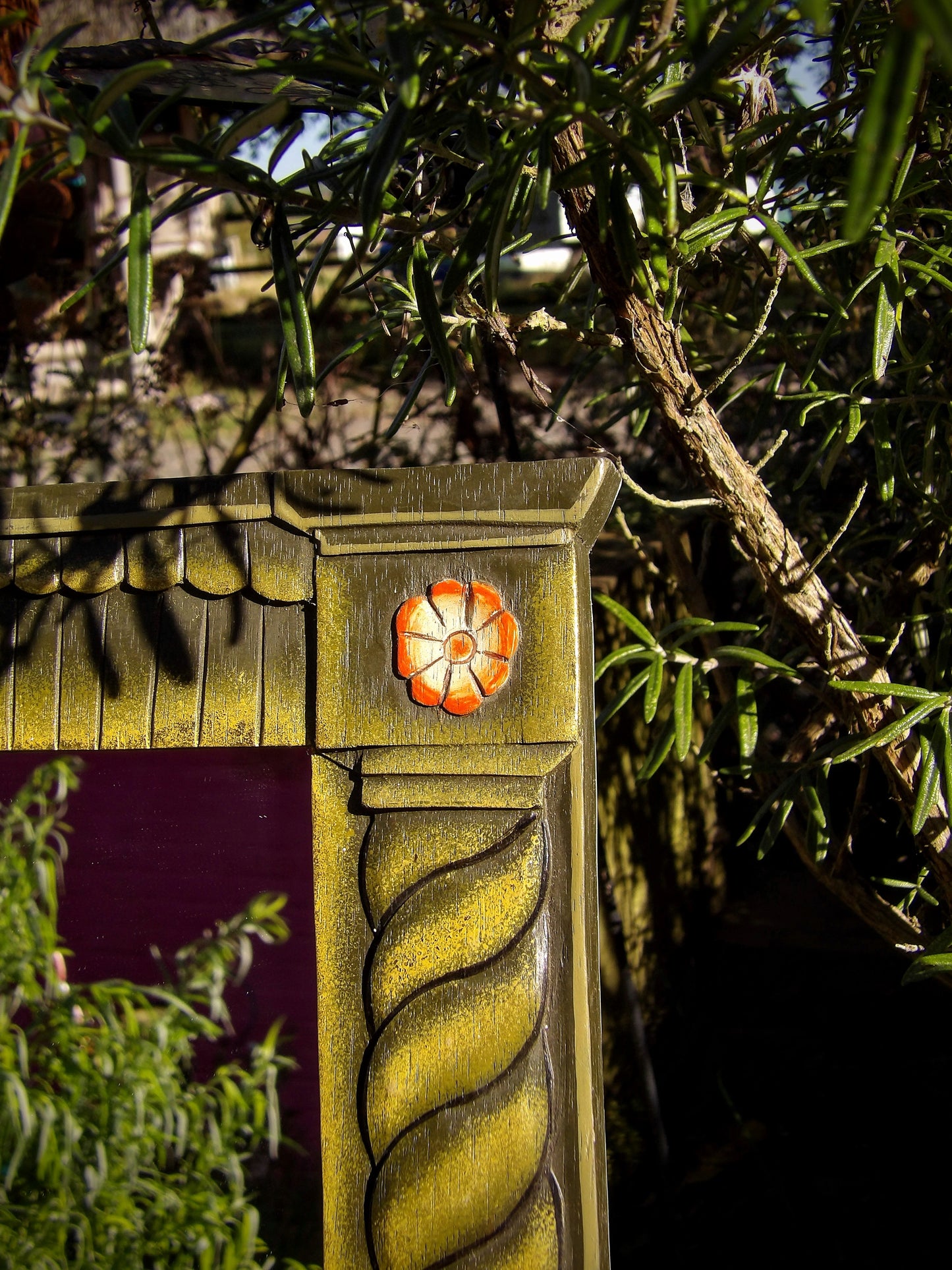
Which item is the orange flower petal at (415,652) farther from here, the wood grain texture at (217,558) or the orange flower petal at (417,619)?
the wood grain texture at (217,558)

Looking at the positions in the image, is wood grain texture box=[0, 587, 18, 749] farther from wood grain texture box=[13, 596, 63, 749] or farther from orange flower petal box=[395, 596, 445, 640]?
orange flower petal box=[395, 596, 445, 640]

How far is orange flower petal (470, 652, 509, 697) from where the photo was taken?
119 cm

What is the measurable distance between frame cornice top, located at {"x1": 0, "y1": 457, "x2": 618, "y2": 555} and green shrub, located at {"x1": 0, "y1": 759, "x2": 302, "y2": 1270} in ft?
1.24

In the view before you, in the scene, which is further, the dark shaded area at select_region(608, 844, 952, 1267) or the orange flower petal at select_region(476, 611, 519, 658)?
the dark shaded area at select_region(608, 844, 952, 1267)

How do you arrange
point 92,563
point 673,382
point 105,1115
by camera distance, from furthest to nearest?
point 673,382
point 92,563
point 105,1115

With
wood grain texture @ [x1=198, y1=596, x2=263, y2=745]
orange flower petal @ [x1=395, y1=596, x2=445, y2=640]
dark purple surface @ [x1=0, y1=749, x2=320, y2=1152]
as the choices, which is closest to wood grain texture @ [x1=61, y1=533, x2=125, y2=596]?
wood grain texture @ [x1=198, y1=596, x2=263, y2=745]

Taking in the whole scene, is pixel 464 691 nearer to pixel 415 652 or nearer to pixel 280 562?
pixel 415 652

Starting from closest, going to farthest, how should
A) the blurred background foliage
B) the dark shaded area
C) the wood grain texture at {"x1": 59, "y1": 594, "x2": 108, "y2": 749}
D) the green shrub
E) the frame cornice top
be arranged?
the green shrub → the blurred background foliage → the frame cornice top → the wood grain texture at {"x1": 59, "y1": 594, "x2": 108, "y2": 749} → the dark shaded area

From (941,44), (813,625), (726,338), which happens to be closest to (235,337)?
(726,338)

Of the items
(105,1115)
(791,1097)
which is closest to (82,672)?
(105,1115)

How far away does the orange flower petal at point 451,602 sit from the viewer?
1.20m

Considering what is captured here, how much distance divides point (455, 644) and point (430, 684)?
57mm

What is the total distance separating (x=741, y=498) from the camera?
1.47 meters

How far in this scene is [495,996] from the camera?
1.18m
